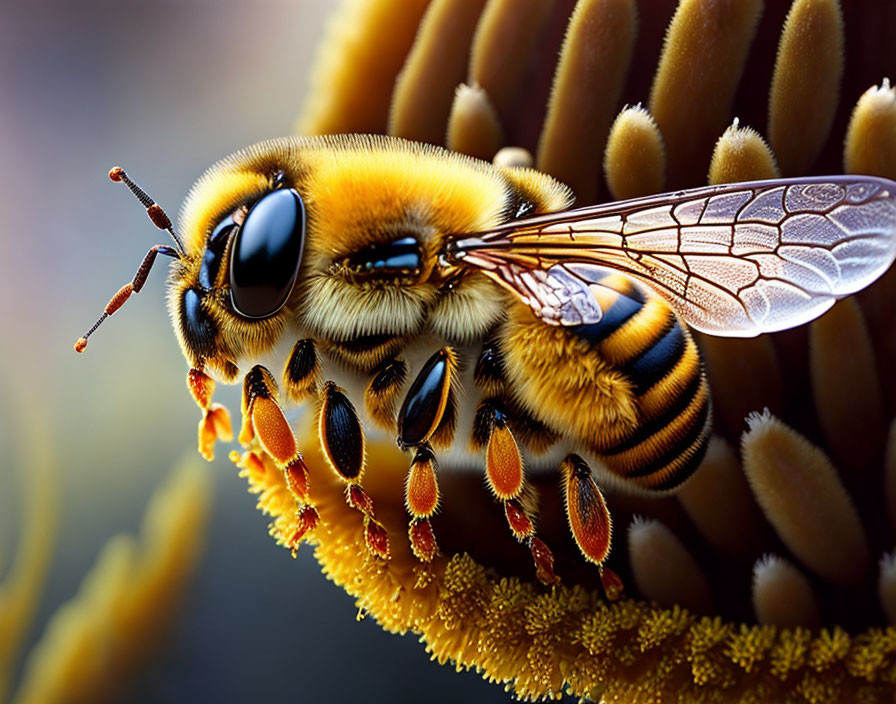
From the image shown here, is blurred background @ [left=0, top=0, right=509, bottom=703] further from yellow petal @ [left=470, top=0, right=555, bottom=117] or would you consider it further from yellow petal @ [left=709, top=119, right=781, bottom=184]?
yellow petal @ [left=709, top=119, right=781, bottom=184]

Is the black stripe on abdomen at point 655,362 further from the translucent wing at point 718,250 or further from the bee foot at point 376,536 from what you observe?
the bee foot at point 376,536

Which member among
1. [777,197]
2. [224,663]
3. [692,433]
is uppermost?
[777,197]

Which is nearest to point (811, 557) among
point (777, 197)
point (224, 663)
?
point (777, 197)

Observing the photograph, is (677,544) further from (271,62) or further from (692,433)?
(271,62)

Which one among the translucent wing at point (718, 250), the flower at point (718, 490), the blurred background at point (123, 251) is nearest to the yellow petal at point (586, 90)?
the flower at point (718, 490)

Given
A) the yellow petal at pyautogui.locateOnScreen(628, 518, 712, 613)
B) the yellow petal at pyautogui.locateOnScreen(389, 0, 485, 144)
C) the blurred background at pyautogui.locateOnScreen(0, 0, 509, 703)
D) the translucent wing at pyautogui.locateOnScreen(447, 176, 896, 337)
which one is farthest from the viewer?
the blurred background at pyautogui.locateOnScreen(0, 0, 509, 703)

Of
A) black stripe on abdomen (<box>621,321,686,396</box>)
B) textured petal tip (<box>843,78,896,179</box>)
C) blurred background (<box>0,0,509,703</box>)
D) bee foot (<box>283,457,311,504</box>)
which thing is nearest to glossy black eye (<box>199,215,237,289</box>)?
bee foot (<box>283,457,311,504</box>)
